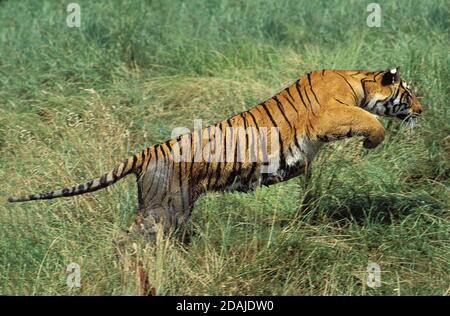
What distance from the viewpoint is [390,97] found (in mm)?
5004

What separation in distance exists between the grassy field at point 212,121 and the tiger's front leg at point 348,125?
0.46m

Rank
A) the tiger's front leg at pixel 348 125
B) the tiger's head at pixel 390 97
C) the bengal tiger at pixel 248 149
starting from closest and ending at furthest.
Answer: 1. the bengal tiger at pixel 248 149
2. the tiger's front leg at pixel 348 125
3. the tiger's head at pixel 390 97

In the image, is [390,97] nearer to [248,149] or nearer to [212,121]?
[248,149]

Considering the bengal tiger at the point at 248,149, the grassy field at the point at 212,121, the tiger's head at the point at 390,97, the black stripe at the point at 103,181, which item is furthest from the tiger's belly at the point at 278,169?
the black stripe at the point at 103,181

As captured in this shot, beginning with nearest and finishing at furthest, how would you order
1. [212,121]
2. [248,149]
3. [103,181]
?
Result: [103,181]
[248,149]
[212,121]

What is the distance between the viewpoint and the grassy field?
14.9 ft

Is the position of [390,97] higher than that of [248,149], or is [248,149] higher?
[390,97]

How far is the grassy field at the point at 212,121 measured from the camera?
4555mm

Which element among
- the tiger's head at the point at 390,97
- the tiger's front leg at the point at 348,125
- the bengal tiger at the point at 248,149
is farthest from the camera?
the tiger's head at the point at 390,97

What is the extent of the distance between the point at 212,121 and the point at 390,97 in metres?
1.65

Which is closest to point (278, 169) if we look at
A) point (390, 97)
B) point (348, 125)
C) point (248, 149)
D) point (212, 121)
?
point (248, 149)

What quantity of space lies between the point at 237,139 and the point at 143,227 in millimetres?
593

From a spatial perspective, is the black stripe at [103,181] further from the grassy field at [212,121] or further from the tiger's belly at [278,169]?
the tiger's belly at [278,169]
